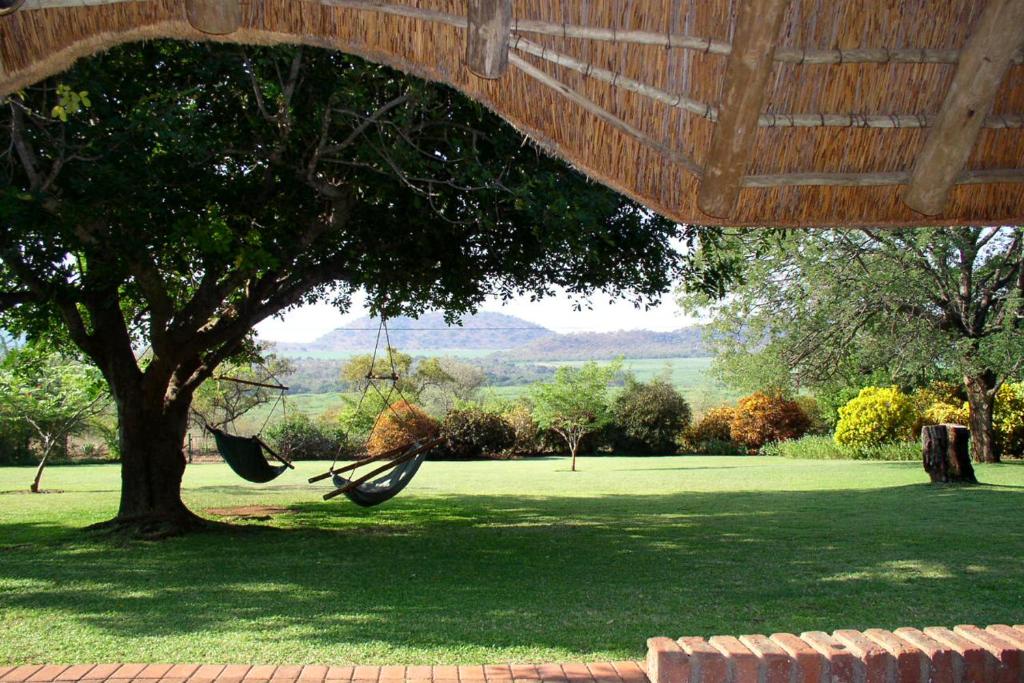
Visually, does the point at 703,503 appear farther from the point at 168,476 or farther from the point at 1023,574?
the point at 168,476

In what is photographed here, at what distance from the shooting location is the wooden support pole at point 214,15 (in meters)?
1.98

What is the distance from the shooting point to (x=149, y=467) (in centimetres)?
908

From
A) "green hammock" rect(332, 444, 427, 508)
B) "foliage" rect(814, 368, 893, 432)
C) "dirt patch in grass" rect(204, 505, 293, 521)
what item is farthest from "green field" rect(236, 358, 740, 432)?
"green hammock" rect(332, 444, 427, 508)

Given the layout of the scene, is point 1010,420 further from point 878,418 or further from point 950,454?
point 950,454

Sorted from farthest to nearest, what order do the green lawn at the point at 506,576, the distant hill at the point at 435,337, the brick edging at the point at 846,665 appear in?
the distant hill at the point at 435,337, the green lawn at the point at 506,576, the brick edging at the point at 846,665

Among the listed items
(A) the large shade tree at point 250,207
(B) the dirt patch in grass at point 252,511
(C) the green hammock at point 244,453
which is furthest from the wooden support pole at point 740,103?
(B) the dirt patch in grass at point 252,511

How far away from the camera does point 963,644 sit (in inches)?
105

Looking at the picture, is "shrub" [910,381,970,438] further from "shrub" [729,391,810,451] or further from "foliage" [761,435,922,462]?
"shrub" [729,391,810,451]

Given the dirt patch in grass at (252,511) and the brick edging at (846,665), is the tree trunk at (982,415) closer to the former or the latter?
the dirt patch in grass at (252,511)

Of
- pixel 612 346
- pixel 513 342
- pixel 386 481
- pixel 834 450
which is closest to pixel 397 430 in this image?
pixel 834 450

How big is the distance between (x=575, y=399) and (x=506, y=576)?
15.4 meters

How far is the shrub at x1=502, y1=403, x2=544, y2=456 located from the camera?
80.8 ft

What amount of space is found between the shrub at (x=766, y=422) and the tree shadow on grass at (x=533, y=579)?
529 inches

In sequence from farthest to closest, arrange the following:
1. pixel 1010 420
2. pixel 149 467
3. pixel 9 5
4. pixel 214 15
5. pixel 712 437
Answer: pixel 712 437, pixel 1010 420, pixel 149 467, pixel 214 15, pixel 9 5
